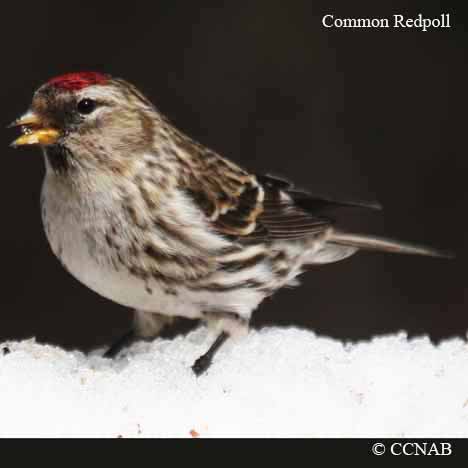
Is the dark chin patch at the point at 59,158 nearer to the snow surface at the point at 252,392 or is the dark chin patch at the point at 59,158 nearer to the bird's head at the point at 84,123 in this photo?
the bird's head at the point at 84,123

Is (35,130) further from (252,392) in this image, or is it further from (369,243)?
(369,243)

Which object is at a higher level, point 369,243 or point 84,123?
point 84,123

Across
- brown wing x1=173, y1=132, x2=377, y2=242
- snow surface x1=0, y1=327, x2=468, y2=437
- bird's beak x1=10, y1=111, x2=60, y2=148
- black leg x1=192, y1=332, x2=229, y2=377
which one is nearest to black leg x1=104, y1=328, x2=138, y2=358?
snow surface x1=0, y1=327, x2=468, y2=437

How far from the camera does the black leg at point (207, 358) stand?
111 inches

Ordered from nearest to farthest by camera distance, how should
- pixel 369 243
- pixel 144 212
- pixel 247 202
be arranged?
pixel 144 212, pixel 247 202, pixel 369 243

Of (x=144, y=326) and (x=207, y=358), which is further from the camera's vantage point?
(x=144, y=326)

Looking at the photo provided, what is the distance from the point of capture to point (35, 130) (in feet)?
8.96

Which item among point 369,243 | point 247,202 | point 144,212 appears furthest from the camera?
point 369,243

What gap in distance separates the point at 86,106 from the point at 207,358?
746mm

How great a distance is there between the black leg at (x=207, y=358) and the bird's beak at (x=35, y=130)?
700 mm

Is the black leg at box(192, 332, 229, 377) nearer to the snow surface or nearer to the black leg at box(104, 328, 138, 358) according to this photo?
the snow surface

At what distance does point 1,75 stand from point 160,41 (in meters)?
0.72

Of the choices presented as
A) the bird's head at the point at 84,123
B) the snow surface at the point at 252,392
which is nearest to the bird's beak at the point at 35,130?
the bird's head at the point at 84,123

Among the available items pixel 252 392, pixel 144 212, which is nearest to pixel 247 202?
pixel 144 212
